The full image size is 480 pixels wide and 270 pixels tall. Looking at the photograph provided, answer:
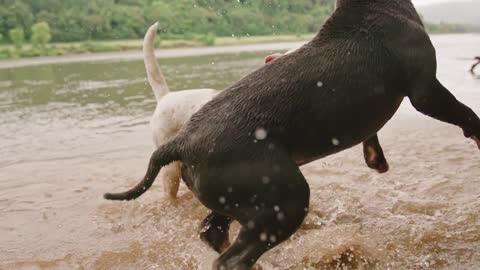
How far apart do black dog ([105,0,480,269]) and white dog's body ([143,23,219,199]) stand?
180 centimetres

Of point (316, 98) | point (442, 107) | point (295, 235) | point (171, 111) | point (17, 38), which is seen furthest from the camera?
point (17, 38)

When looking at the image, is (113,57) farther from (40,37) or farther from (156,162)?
(156,162)

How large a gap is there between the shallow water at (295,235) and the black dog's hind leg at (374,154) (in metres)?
0.61

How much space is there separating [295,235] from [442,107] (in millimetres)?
1707

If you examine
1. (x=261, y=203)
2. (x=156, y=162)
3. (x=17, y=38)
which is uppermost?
(x=156, y=162)

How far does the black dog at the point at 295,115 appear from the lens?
107 inches

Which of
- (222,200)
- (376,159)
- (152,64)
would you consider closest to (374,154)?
(376,159)

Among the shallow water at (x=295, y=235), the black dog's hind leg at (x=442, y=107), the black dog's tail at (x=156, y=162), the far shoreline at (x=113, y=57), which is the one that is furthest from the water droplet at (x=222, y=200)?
the far shoreline at (x=113, y=57)

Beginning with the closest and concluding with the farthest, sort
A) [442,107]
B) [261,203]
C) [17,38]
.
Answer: [261,203] → [442,107] → [17,38]

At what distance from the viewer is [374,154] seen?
3848mm

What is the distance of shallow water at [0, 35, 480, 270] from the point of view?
388 cm

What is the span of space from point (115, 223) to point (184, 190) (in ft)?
3.22

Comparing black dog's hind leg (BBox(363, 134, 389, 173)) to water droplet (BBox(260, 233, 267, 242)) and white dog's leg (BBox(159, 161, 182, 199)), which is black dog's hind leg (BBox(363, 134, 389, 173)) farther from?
white dog's leg (BBox(159, 161, 182, 199))

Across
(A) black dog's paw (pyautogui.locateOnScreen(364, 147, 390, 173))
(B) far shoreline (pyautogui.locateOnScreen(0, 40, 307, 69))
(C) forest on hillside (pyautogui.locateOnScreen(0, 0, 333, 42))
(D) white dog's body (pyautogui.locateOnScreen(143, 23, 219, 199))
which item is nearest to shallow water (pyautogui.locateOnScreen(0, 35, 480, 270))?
(D) white dog's body (pyautogui.locateOnScreen(143, 23, 219, 199))
